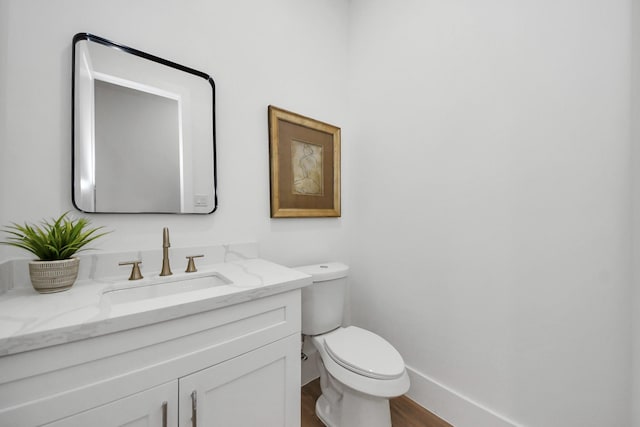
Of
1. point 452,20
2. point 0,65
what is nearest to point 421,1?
point 452,20

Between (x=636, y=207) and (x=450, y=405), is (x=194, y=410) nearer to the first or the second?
(x=450, y=405)

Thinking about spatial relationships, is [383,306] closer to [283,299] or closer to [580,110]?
[283,299]

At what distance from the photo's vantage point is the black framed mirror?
0.95 meters

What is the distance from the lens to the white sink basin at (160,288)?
897 millimetres

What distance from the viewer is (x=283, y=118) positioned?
1471mm

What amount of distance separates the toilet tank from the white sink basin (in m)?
0.49

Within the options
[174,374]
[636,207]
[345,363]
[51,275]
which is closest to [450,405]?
[345,363]

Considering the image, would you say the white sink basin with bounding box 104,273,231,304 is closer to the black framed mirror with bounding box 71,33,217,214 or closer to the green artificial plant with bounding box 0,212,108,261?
the green artificial plant with bounding box 0,212,108,261

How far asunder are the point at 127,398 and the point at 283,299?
498mm

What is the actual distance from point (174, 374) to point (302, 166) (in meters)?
1.20

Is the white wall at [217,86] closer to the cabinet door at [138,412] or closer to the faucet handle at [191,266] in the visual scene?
the faucet handle at [191,266]

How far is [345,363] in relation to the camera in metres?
1.11

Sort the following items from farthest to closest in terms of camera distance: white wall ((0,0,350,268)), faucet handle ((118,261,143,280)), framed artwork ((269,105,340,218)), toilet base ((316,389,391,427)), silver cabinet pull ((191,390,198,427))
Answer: framed artwork ((269,105,340,218)), toilet base ((316,389,391,427)), faucet handle ((118,261,143,280)), white wall ((0,0,350,268)), silver cabinet pull ((191,390,198,427))

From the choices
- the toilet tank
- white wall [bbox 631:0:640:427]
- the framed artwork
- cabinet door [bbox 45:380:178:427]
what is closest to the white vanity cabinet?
cabinet door [bbox 45:380:178:427]
